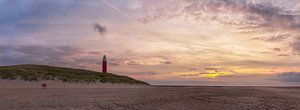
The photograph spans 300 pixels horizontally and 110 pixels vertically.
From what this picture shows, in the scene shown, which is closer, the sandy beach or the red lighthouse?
the sandy beach

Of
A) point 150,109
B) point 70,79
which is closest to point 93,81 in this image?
point 70,79

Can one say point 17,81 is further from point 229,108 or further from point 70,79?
point 229,108

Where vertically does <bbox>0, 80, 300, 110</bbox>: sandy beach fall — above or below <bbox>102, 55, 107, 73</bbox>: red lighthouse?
below

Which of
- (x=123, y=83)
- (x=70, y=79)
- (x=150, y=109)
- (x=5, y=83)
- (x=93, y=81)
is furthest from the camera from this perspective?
(x=123, y=83)

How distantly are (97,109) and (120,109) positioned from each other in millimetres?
1769

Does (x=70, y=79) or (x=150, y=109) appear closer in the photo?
(x=150, y=109)

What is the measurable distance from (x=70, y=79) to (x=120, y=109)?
47198mm

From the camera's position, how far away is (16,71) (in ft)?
204

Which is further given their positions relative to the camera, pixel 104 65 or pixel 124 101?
pixel 104 65

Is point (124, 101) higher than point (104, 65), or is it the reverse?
point (104, 65)

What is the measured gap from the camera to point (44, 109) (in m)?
23.9

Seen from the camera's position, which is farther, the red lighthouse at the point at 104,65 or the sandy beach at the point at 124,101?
the red lighthouse at the point at 104,65

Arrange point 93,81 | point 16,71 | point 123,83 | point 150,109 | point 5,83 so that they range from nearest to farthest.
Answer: point 150,109 < point 5,83 < point 16,71 < point 93,81 < point 123,83

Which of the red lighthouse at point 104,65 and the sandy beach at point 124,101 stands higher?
the red lighthouse at point 104,65
